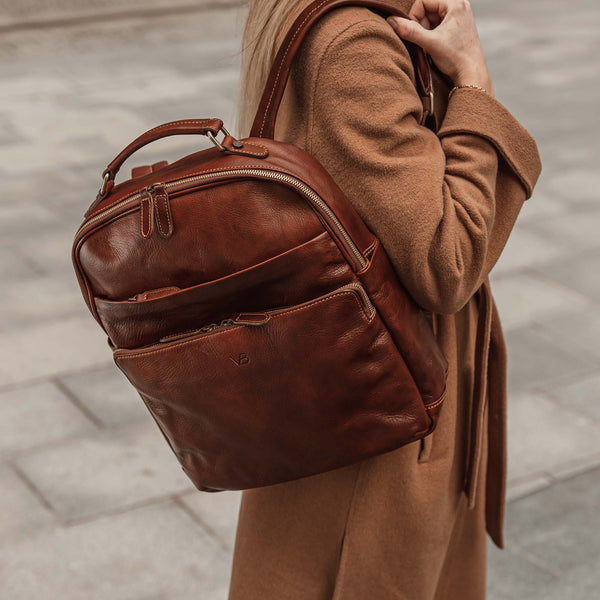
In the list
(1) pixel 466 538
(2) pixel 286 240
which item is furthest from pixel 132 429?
(2) pixel 286 240

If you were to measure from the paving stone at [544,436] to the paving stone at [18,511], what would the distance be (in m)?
1.68

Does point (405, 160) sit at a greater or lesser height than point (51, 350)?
greater

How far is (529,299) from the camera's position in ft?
16.1

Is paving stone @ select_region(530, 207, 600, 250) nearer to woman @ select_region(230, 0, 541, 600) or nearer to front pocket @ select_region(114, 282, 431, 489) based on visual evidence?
woman @ select_region(230, 0, 541, 600)

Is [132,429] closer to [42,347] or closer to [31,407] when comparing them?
[31,407]

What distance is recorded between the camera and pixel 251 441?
1631mm

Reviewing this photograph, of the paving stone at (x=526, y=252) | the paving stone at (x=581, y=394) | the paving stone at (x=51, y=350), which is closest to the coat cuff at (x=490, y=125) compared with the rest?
the paving stone at (x=581, y=394)

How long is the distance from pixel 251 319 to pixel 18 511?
2.19 metres

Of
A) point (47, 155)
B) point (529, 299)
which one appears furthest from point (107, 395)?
point (47, 155)

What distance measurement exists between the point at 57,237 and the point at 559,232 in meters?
2.89

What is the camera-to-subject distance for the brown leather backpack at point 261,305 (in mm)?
1467

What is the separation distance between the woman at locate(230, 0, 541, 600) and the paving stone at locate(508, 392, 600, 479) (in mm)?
1540

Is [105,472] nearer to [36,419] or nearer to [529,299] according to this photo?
[36,419]

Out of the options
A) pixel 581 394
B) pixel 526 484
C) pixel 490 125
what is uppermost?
pixel 490 125
